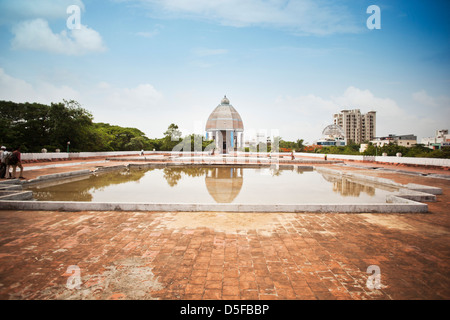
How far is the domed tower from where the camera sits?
4591 centimetres

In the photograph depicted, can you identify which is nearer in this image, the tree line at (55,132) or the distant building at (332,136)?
the tree line at (55,132)

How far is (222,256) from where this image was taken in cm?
319

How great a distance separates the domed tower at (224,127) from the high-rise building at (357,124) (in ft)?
314

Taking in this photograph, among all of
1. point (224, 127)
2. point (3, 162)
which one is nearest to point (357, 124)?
point (224, 127)

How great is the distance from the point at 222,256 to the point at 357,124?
139748mm

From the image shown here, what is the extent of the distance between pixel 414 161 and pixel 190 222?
62.7 ft

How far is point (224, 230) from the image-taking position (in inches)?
163

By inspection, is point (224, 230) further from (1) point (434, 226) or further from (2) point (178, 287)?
(1) point (434, 226)

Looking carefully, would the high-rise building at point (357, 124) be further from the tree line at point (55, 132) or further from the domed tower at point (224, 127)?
the tree line at point (55, 132)

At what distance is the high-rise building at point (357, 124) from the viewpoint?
121m

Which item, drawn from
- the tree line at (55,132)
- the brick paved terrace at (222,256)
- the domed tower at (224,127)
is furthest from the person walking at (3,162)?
the domed tower at (224,127)

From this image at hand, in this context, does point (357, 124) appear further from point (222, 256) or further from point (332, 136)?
point (222, 256)
